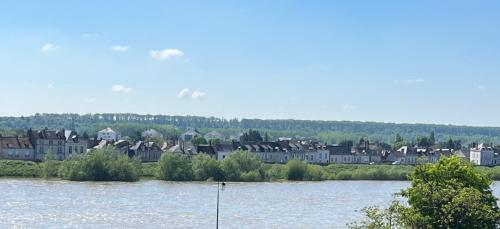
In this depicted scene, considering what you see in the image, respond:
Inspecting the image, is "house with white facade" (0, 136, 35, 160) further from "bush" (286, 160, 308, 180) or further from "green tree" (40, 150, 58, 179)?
"bush" (286, 160, 308, 180)

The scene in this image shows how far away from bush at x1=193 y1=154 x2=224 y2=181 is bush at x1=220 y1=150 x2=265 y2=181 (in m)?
0.60

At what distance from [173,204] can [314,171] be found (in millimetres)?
37847

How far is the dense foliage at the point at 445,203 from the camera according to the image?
27.2m

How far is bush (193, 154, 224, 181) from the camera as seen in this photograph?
82.5 meters

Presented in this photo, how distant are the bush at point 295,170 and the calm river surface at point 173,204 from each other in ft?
36.4

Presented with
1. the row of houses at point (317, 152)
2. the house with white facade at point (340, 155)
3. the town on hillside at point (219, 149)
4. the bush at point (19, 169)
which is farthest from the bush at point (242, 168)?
the house with white facade at point (340, 155)

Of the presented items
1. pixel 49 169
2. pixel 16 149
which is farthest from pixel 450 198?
pixel 16 149

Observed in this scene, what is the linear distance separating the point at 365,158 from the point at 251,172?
47344 mm

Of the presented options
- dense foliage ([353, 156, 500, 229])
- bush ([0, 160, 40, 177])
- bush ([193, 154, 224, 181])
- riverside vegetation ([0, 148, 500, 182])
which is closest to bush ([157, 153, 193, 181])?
riverside vegetation ([0, 148, 500, 182])

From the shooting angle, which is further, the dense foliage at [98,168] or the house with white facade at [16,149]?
the house with white facade at [16,149]

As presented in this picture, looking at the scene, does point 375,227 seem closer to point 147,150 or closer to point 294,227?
point 294,227

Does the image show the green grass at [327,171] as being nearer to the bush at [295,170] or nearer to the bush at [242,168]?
the bush at [295,170]

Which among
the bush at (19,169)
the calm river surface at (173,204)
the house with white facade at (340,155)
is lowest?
the calm river surface at (173,204)

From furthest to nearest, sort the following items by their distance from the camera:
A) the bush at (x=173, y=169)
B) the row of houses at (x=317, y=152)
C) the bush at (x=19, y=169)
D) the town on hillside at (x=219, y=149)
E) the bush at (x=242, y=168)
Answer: the row of houses at (x=317, y=152) < the town on hillside at (x=219, y=149) < the bush at (x=242, y=168) < the bush at (x=19, y=169) < the bush at (x=173, y=169)
